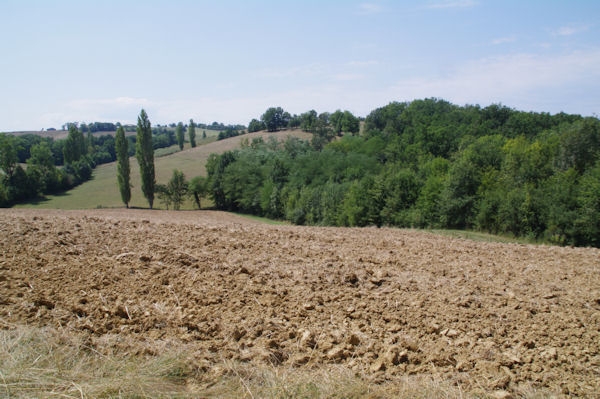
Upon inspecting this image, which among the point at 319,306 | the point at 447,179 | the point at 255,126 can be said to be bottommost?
the point at 319,306

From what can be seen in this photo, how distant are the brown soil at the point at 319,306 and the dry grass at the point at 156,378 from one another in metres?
0.23

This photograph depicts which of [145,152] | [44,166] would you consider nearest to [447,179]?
[145,152]

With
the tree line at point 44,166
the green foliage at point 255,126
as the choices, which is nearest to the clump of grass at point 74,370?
the tree line at point 44,166

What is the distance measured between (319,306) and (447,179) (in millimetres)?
33406

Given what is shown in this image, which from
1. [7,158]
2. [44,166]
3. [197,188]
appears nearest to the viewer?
[7,158]

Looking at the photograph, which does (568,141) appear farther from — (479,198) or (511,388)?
(511,388)

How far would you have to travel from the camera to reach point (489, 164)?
38969 mm

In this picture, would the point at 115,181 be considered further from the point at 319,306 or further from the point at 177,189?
the point at 319,306

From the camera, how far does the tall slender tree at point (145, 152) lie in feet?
167

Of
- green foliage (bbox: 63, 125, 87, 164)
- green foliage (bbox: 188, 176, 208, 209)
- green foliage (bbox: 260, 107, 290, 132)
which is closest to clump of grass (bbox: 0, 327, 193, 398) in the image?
green foliage (bbox: 188, 176, 208, 209)

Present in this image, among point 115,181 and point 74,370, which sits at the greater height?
point 115,181

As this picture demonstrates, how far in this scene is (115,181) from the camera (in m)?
70.4

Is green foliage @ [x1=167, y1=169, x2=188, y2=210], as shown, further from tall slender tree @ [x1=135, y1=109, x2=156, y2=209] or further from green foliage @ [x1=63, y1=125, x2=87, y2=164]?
green foliage @ [x1=63, y1=125, x2=87, y2=164]

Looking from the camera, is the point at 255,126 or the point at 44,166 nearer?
the point at 44,166
